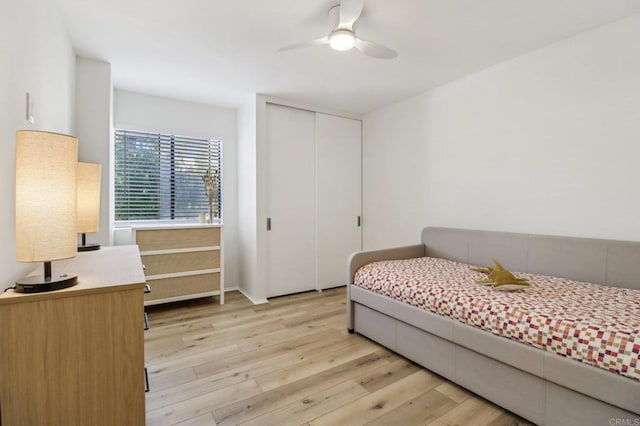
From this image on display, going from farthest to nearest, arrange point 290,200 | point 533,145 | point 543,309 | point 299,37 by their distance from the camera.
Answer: point 290,200
point 533,145
point 299,37
point 543,309

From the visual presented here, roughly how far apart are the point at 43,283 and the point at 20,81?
0.93 metres

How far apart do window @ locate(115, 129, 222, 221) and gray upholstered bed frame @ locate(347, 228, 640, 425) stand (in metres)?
2.38

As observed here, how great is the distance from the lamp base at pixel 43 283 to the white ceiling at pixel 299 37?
1.77 meters

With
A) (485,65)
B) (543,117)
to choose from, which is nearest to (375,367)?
(543,117)

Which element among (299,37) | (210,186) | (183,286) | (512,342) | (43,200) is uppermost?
(299,37)

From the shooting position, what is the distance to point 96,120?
8.85 feet

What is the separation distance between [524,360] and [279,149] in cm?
313

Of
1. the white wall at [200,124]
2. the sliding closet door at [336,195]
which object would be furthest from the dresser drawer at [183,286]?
the sliding closet door at [336,195]

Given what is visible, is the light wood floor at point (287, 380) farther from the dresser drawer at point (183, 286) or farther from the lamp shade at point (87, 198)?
the lamp shade at point (87, 198)

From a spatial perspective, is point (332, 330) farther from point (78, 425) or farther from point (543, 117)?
point (543, 117)

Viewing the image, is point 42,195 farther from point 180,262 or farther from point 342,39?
point 180,262

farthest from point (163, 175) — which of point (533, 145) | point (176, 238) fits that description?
point (533, 145)

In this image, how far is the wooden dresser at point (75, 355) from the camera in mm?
1012

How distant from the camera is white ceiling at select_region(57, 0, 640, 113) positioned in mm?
1962
